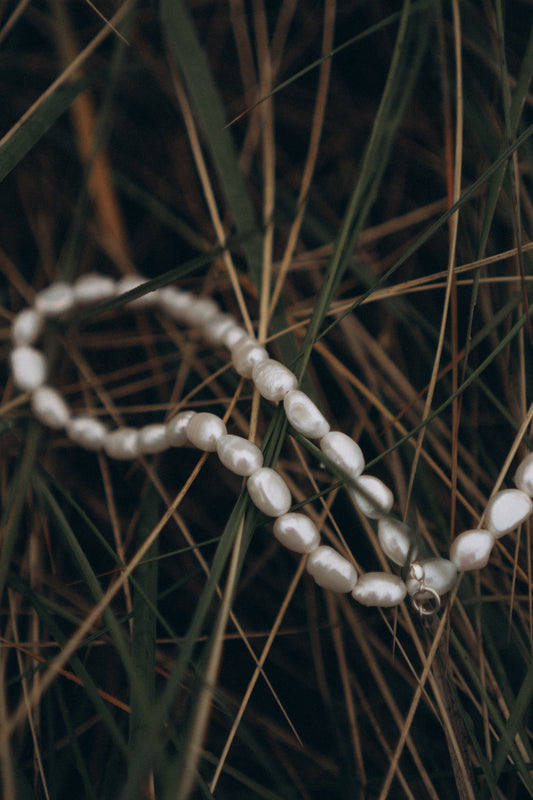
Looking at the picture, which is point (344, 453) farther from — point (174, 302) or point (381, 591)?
point (174, 302)

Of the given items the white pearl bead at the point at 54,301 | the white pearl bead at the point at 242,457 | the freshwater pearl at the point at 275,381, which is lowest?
the white pearl bead at the point at 242,457

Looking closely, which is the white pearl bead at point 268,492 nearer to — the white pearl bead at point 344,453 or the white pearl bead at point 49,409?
the white pearl bead at point 344,453

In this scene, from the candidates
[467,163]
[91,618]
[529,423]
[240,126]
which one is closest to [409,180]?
[467,163]

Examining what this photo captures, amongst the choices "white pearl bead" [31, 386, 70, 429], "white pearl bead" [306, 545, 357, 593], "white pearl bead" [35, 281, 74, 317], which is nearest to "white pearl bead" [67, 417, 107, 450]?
"white pearl bead" [31, 386, 70, 429]

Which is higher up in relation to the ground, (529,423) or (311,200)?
(311,200)

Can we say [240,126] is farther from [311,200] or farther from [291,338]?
[291,338]

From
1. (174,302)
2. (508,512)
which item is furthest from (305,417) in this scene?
(174,302)

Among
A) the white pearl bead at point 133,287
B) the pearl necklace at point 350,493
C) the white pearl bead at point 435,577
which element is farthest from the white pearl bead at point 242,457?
the white pearl bead at point 133,287
